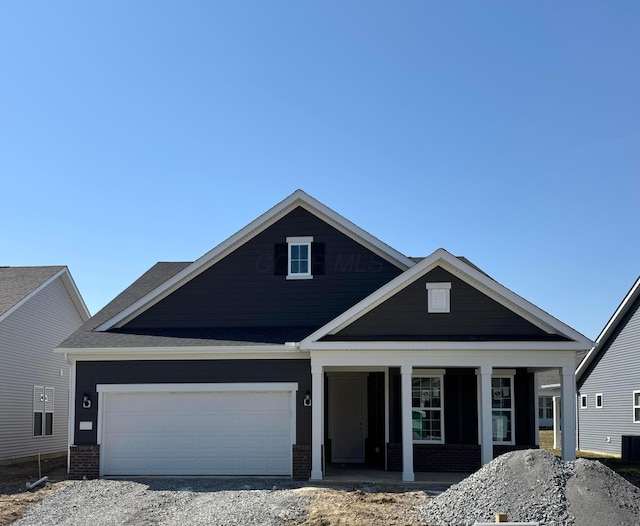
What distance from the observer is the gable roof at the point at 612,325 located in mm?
25094

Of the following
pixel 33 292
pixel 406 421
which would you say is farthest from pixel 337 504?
pixel 33 292

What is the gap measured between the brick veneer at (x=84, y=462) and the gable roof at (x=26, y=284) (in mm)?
6197

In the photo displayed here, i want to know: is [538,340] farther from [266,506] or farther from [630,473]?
[266,506]

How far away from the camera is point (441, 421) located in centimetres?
1886

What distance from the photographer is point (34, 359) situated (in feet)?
79.8

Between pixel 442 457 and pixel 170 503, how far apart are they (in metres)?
7.17

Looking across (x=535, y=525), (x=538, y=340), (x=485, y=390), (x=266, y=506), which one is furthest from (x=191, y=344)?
(x=535, y=525)

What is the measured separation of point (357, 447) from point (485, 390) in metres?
4.90

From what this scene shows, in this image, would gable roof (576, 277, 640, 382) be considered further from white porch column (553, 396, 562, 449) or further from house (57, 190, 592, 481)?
house (57, 190, 592, 481)

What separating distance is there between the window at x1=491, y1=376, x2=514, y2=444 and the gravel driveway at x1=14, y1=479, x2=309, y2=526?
5608mm

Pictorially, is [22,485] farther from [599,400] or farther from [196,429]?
[599,400]

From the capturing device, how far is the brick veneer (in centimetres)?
1748

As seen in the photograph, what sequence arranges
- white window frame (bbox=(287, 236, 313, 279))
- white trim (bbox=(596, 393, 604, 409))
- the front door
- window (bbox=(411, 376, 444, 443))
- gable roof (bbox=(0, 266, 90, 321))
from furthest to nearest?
white trim (bbox=(596, 393, 604, 409)) < gable roof (bbox=(0, 266, 90, 321)) < the front door < white window frame (bbox=(287, 236, 313, 279)) < window (bbox=(411, 376, 444, 443))

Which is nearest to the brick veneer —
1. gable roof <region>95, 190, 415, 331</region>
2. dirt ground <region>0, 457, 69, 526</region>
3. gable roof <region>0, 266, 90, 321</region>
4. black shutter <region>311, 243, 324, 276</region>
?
dirt ground <region>0, 457, 69, 526</region>
